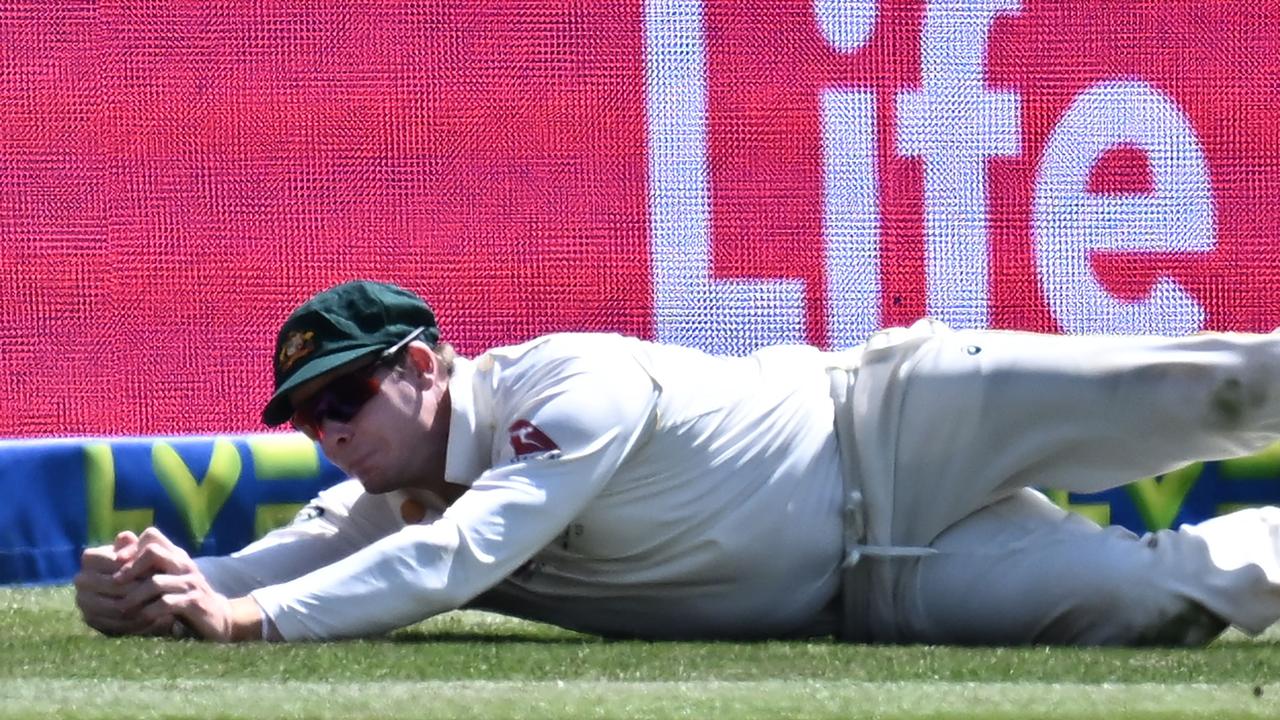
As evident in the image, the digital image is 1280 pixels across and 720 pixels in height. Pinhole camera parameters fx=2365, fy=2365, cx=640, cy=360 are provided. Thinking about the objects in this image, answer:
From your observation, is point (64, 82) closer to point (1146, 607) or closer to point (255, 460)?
point (255, 460)

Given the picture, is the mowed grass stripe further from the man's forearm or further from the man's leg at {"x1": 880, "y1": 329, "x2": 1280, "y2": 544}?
the man's leg at {"x1": 880, "y1": 329, "x2": 1280, "y2": 544}

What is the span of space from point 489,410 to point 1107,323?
5.49ft

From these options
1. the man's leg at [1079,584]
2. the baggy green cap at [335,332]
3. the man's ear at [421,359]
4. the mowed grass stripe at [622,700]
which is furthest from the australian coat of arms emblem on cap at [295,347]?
the man's leg at [1079,584]

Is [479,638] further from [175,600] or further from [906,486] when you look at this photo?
[906,486]

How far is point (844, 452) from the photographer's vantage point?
3100mm

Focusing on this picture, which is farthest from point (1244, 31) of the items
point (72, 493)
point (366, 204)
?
point (72, 493)

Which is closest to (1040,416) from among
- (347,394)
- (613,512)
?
(613,512)

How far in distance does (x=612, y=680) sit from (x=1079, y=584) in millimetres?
770

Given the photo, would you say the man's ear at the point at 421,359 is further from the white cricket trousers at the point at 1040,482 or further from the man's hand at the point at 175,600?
the white cricket trousers at the point at 1040,482

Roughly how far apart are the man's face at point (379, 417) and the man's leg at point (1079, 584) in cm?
65

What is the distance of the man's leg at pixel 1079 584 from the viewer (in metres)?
3.03

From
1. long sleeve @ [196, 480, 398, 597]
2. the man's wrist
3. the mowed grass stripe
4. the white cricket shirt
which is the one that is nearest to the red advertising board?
long sleeve @ [196, 480, 398, 597]

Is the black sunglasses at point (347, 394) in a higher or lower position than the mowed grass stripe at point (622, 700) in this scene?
higher

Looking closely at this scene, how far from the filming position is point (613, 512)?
2971 millimetres
